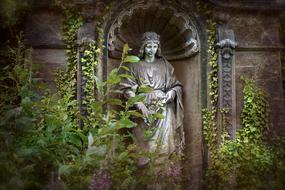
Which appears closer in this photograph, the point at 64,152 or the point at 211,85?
the point at 64,152

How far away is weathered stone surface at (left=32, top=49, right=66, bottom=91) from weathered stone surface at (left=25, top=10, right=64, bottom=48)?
9 centimetres

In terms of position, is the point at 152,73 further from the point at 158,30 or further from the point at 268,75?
the point at 268,75

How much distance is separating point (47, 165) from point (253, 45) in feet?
14.4

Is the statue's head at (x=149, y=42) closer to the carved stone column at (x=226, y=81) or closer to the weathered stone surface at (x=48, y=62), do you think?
the carved stone column at (x=226, y=81)

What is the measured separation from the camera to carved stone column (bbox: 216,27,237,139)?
8.88 meters

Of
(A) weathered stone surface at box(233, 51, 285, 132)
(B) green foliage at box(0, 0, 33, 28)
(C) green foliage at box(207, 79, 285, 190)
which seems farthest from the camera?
(A) weathered stone surface at box(233, 51, 285, 132)

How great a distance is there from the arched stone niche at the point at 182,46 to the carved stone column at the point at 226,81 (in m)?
0.29

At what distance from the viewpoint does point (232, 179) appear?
8.61 m

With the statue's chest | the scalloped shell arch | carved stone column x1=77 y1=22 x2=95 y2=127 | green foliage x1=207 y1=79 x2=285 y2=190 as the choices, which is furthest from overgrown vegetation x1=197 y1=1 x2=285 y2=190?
carved stone column x1=77 y1=22 x2=95 y2=127

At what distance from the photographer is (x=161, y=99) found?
29.0 ft

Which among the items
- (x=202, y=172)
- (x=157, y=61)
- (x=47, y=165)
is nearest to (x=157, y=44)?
(x=157, y=61)

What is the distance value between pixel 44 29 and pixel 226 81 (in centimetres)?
284

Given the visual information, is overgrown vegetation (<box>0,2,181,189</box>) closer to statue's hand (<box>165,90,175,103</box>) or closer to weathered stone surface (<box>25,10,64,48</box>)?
weathered stone surface (<box>25,10,64,48</box>)

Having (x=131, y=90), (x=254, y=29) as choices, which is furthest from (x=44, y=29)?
(x=254, y=29)
